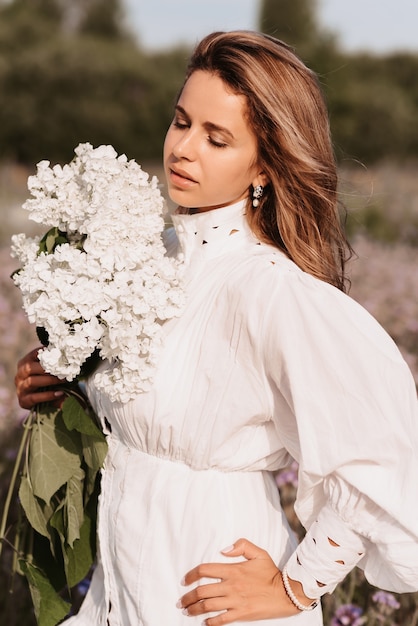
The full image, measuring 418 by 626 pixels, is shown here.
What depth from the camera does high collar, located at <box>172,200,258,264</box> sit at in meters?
1.64

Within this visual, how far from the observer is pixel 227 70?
1.57 metres

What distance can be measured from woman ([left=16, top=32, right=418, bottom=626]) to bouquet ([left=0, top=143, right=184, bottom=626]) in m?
0.06

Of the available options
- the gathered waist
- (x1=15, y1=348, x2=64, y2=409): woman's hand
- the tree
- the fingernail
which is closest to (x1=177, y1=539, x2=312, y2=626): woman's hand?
the fingernail

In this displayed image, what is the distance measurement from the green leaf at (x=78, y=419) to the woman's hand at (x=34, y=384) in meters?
0.11

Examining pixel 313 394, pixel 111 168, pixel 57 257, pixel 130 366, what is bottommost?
pixel 313 394

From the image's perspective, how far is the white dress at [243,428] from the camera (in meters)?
1.39

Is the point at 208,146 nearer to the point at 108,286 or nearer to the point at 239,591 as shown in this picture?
the point at 108,286

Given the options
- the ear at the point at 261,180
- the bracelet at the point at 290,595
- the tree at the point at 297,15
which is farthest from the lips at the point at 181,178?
the tree at the point at 297,15

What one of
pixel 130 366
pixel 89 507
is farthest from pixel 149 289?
pixel 89 507

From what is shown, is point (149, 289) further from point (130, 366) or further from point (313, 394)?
point (313, 394)

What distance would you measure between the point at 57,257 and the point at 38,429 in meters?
0.45

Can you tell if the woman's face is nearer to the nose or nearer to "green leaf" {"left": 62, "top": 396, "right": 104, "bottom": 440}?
the nose

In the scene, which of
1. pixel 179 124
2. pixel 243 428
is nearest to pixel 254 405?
pixel 243 428

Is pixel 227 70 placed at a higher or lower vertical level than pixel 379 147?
lower
